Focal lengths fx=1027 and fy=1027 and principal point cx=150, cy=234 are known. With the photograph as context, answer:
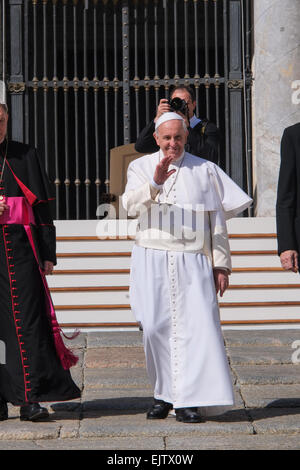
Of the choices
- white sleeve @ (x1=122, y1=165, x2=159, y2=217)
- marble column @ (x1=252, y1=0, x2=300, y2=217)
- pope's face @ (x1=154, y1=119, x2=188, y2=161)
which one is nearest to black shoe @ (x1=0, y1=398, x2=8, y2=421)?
white sleeve @ (x1=122, y1=165, x2=159, y2=217)

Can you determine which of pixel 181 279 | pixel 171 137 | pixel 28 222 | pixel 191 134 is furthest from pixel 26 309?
pixel 191 134

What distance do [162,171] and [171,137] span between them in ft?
0.84

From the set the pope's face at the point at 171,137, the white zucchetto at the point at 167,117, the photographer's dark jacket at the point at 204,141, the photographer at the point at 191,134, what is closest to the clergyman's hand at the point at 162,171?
the pope's face at the point at 171,137

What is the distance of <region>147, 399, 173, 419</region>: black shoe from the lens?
5.45 meters

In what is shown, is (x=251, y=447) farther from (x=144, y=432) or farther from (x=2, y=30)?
(x=2, y=30)

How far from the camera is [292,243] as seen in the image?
527 cm

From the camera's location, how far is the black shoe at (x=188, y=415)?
5.32 meters

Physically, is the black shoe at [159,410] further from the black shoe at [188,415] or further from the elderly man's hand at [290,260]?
the elderly man's hand at [290,260]

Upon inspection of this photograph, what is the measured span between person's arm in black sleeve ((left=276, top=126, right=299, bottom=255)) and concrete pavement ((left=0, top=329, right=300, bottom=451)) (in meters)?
0.94

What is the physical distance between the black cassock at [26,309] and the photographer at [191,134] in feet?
2.68

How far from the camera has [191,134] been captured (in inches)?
255

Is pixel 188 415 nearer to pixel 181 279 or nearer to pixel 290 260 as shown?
pixel 181 279

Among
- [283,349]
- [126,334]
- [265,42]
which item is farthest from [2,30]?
[283,349]

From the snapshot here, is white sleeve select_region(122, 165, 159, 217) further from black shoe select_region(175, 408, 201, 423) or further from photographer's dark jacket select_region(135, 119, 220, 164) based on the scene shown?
black shoe select_region(175, 408, 201, 423)
